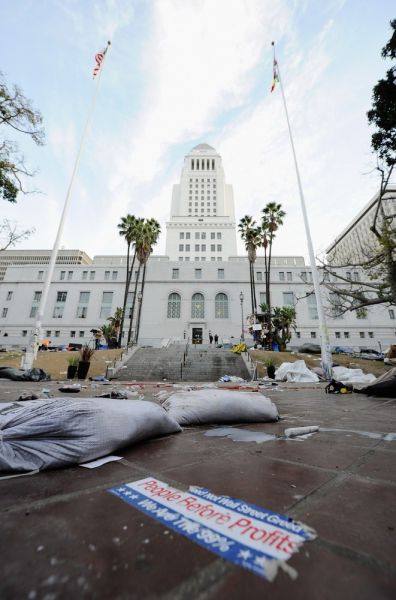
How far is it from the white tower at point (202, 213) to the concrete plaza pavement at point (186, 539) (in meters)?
57.1

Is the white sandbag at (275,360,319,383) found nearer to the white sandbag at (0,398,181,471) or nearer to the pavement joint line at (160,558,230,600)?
the white sandbag at (0,398,181,471)

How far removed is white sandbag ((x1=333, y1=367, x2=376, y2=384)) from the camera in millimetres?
12891

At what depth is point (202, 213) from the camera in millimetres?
73938

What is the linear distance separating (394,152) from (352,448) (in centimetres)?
1252

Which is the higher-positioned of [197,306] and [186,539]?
[197,306]

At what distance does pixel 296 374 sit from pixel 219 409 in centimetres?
1114

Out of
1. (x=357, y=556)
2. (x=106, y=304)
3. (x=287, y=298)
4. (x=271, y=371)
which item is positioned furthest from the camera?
(x=287, y=298)

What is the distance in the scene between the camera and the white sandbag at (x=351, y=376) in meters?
12.9

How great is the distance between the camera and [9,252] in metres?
98.6

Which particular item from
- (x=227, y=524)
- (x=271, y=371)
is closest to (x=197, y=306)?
(x=271, y=371)

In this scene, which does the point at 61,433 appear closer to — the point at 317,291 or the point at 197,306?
the point at 317,291

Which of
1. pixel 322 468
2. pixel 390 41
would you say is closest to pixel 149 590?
pixel 322 468

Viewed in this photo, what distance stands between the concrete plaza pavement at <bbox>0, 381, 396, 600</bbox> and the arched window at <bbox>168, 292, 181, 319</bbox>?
33.4m

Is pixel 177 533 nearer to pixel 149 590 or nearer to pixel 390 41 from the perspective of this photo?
pixel 149 590
